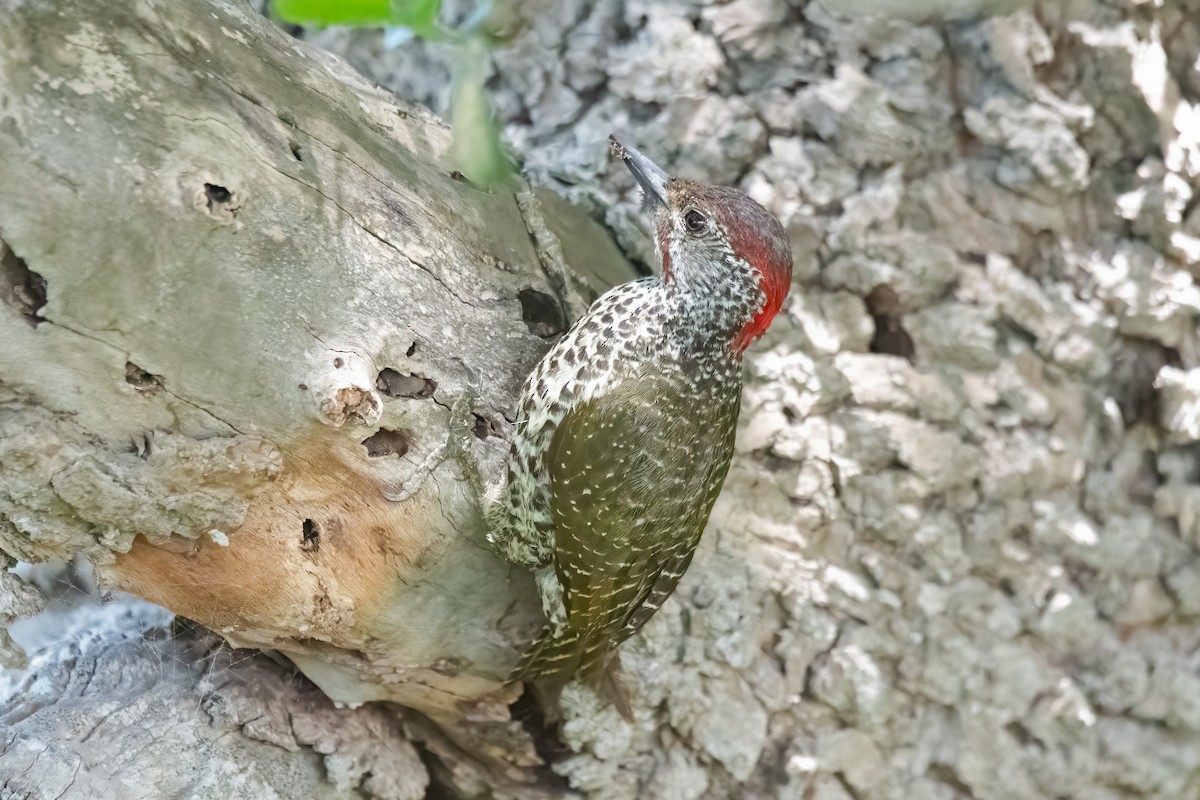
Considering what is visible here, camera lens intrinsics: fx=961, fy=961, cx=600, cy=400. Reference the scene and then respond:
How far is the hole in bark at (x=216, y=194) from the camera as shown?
62.9 inches

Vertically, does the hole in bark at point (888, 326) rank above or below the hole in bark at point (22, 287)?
below

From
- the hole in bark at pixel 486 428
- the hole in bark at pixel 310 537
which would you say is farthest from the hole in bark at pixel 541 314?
the hole in bark at pixel 310 537

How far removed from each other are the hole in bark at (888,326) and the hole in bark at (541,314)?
895 mm

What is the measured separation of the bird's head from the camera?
2164 millimetres

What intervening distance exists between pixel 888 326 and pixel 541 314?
1.00 m

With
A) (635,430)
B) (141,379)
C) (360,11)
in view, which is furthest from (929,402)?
(141,379)

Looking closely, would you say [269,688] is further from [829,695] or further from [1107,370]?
[1107,370]

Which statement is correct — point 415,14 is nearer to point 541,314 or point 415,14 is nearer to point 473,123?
point 473,123

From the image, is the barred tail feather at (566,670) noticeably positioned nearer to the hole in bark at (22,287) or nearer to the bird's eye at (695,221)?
the bird's eye at (695,221)

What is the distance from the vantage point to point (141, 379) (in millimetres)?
1632

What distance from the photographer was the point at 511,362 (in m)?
2.18

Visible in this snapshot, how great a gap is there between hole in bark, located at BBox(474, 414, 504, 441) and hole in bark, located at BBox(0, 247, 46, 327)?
0.86m

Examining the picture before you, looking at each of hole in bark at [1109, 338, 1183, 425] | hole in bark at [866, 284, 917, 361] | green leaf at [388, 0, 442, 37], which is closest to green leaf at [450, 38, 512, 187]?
green leaf at [388, 0, 442, 37]

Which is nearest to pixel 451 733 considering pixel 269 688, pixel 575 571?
pixel 269 688
